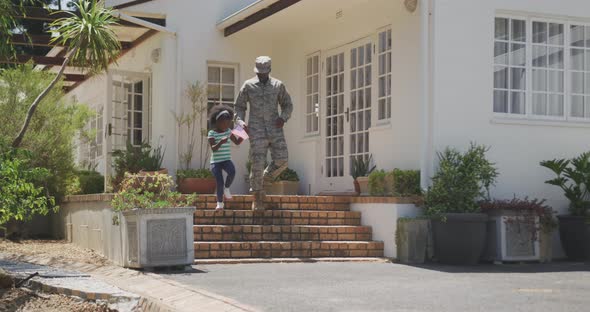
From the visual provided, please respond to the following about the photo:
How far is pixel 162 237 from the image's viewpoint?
924cm

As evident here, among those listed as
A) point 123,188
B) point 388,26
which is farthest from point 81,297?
point 388,26

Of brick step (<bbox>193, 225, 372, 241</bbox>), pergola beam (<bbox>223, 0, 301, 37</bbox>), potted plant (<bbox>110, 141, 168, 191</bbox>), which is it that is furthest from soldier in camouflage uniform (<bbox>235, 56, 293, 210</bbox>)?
potted plant (<bbox>110, 141, 168, 191</bbox>)

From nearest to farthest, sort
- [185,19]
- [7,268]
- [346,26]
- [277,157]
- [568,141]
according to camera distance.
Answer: [7,268]
[277,157]
[568,141]
[346,26]
[185,19]

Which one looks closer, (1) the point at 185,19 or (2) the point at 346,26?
(2) the point at 346,26

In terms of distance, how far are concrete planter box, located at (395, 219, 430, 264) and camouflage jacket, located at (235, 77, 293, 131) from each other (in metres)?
2.18

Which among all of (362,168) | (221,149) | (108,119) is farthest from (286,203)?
(108,119)

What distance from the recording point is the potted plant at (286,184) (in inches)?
562

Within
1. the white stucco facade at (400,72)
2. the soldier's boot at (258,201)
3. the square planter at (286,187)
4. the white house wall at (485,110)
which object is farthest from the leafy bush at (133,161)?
the white house wall at (485,110)

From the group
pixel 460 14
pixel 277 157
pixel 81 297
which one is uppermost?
pixel 460 14

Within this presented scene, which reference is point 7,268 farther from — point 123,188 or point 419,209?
point 419,209

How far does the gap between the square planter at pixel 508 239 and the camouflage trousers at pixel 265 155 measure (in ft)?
9.32

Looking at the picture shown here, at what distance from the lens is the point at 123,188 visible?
33.3 feet

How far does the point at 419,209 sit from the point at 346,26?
4.29m

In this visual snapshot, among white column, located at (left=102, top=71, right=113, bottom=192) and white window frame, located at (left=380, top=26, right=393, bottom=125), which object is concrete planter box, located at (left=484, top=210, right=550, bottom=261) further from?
white column, located at (left=102, top=71, right=113, bottom=192)
